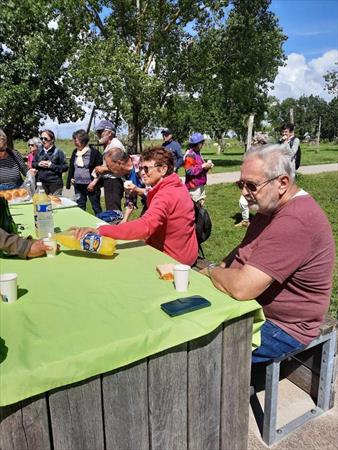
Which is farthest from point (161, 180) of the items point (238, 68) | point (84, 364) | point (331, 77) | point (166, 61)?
point (331, 77)

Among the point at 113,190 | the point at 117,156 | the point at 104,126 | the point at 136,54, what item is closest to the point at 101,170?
the point at 113,190

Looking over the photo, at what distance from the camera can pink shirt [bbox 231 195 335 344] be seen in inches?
73.7

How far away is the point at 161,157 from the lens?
9.53 feet

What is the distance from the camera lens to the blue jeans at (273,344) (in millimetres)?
2117

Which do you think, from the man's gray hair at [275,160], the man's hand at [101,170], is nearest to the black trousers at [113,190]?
the man's hand at [101,170]

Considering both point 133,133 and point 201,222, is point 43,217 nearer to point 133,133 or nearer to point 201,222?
point 201,222

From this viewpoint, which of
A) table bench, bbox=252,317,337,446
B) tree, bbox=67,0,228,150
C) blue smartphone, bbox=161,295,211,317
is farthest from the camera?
tree, bbox=67,0,228,150

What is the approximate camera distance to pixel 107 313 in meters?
1.62

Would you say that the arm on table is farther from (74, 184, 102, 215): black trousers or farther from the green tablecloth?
(74, 184, 102, 215): black trousers

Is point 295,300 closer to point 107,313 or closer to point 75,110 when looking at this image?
point 107,313

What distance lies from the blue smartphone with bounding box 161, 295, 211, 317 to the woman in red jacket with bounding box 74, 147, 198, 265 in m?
1.00

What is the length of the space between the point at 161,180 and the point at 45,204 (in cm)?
88

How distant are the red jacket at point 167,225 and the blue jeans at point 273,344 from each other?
1.00 metres

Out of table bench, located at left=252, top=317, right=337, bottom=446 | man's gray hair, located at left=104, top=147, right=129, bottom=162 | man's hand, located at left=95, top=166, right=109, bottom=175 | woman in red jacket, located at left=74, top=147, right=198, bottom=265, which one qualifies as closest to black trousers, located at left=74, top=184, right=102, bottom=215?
man's hand, located at left=95, top=166, right=109, bottom=175
